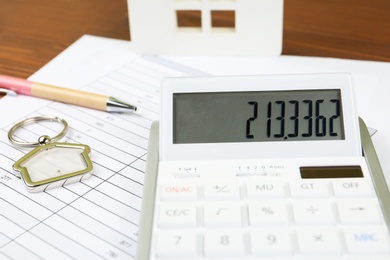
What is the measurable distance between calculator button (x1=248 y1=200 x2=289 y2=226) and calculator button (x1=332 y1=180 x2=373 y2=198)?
0.14 feet

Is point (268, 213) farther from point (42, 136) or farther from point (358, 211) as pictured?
point (42, 136)

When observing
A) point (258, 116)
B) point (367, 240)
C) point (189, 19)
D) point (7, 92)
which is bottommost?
point (367, 240)

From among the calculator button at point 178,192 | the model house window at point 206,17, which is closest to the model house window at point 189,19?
the model house window at point 206,17

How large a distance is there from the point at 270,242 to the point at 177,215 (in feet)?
0.24

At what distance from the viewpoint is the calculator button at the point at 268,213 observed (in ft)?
1.52

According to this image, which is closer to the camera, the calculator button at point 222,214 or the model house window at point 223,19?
the calculator button at point 222,214

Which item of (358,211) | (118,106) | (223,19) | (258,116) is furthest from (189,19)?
(358,211)

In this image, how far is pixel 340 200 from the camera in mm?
477

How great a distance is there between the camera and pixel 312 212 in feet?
1.53

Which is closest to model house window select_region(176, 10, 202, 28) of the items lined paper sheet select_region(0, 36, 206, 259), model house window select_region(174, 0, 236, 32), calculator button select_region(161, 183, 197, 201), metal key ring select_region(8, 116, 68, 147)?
model house window select_region(174, 0, 236, 32)

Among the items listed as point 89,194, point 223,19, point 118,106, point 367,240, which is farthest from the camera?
point 223,19

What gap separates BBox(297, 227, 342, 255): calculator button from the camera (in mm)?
438

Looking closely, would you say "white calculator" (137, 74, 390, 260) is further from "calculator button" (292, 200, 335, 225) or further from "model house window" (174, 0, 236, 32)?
"model house window" (174, 0, 236, 32)

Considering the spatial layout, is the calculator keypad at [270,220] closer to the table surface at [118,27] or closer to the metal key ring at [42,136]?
the metal key ring at [42,136]
